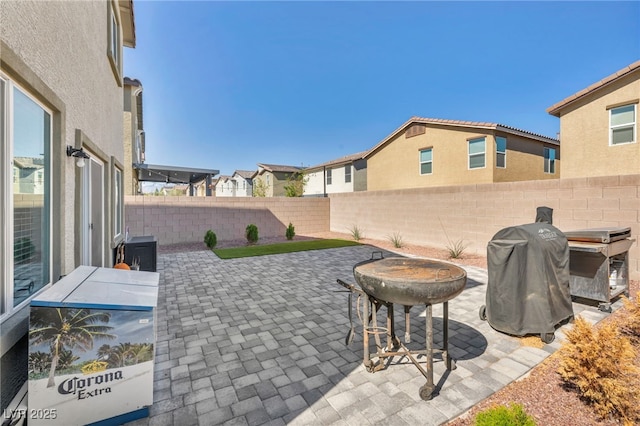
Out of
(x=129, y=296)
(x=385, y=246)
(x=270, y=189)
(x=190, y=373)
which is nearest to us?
(x=129, y=296)

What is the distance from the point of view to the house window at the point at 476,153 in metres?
12.5

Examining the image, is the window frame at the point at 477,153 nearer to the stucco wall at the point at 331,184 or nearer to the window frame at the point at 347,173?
the stucco wall at the point at 331,184

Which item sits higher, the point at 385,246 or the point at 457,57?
the point at 457,57

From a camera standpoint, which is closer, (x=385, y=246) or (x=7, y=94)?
(x=7, y=94)

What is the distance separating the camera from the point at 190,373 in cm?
293

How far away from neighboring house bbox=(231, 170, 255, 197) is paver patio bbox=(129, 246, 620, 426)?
31074 millimetres

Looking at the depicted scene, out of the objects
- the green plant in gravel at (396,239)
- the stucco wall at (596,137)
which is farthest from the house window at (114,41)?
the stucco wall at (596,137)

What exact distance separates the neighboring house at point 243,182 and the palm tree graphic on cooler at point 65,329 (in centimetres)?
3401

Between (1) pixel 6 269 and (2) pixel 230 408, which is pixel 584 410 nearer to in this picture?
(2) pixel 230 408

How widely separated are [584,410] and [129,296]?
399 cm

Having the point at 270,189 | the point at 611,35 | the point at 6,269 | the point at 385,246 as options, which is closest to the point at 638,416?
the point at 6,269

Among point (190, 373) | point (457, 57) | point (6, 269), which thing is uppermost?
point (457, 57)

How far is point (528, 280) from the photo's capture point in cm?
365

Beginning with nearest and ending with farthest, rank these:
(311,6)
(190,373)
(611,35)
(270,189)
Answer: (190,373) → (611,35) → (311,6) → (270,189)
